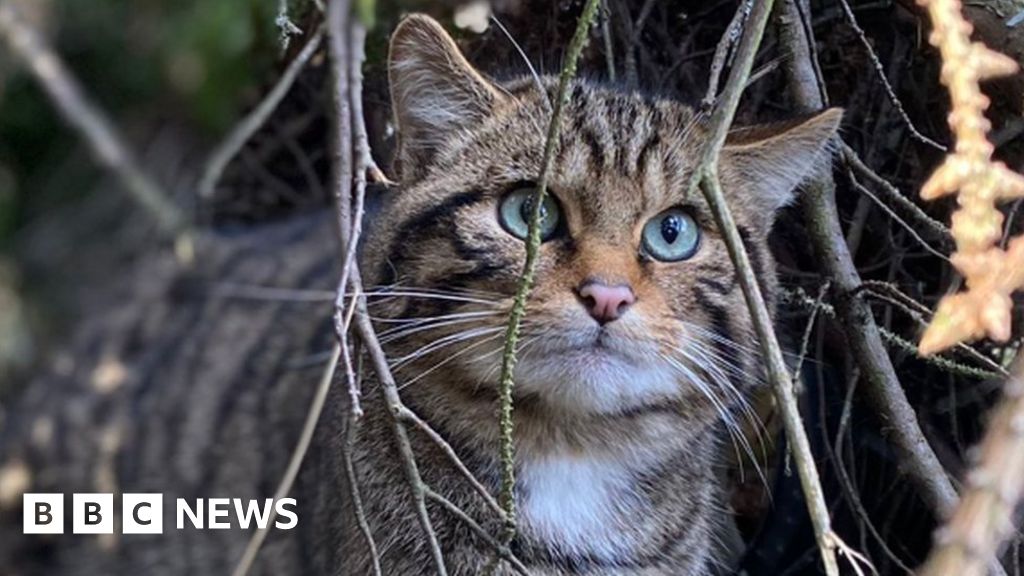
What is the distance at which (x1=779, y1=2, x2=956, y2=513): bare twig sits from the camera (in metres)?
2.04

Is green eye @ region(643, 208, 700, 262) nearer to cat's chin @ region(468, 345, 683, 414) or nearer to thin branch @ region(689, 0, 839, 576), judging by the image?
cat's chin @ region(468, 345, 683, 414)

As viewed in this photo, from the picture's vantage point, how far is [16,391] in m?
3.32

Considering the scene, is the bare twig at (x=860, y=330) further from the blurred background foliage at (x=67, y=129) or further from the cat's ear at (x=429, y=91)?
the blurred background foliage at (x=67, y=129)

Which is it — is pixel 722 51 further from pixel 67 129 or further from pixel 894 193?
pixel 67 129

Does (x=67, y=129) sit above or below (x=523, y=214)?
above

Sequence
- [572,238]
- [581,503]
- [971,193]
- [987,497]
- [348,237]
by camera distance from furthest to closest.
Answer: [581,503] → [572,238] → [348,237] → [971,193] → [987,497]

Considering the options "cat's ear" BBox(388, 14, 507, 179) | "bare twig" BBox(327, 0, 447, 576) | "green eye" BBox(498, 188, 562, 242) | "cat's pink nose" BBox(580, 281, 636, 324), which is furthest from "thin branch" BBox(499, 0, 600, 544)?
"cat's ear" BBox(388, 14, 507, 179)

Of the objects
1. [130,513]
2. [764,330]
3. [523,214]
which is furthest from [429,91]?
[130,513]

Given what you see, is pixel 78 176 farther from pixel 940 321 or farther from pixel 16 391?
pixel 940 321

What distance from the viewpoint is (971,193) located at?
3.47 ft

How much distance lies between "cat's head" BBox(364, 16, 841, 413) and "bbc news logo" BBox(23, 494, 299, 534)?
91cm

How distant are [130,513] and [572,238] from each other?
4.61ft

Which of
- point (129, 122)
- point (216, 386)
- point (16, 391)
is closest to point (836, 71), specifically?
point (216, 386)

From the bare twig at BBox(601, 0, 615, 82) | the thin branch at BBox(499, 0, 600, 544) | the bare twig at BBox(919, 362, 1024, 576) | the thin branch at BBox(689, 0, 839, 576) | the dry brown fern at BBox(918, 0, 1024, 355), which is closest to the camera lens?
the bare twig at BBox(919, 362, 1024, 576)
